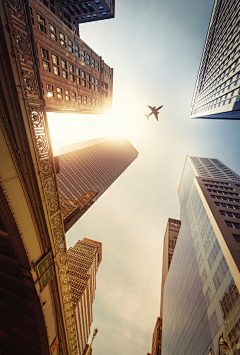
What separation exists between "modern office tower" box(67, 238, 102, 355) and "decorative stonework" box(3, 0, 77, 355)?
117166 mm

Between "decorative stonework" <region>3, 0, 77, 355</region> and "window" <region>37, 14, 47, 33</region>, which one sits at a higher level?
"window" <region>37, 14, 47, 33</region>

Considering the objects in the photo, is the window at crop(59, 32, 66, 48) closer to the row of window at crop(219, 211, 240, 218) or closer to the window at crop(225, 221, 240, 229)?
the window at crop(225, 221, 240, 229)

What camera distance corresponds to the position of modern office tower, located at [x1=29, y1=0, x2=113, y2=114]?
25.5 meters

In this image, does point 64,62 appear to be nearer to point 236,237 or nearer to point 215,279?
point 236,237

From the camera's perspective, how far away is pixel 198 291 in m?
29.3

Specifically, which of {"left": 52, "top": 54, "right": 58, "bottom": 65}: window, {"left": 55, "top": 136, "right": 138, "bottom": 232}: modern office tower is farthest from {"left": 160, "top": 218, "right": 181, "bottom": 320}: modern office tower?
{"left": 52, "top": 54, "right": 58, "bottom": 65}: window

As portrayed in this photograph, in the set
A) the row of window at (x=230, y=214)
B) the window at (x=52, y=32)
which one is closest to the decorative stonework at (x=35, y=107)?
the window at (x=52, y=32)

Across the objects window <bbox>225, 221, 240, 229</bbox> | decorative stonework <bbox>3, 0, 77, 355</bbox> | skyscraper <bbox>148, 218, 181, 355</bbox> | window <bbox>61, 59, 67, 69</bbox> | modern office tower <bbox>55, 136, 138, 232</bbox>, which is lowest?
skyscraper <bbox>148, 218, 181, 355</bbox>

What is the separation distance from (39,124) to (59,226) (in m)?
5.15

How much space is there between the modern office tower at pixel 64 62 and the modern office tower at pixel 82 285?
387ft

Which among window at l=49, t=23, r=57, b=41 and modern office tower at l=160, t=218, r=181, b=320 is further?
modern office tower at l=160, t=218, r=181, b=320

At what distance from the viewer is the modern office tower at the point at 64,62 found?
25.5 m

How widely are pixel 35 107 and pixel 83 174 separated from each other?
90131 millimetres

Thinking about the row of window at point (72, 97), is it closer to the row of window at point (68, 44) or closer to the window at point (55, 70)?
the window at point (55, 70)
